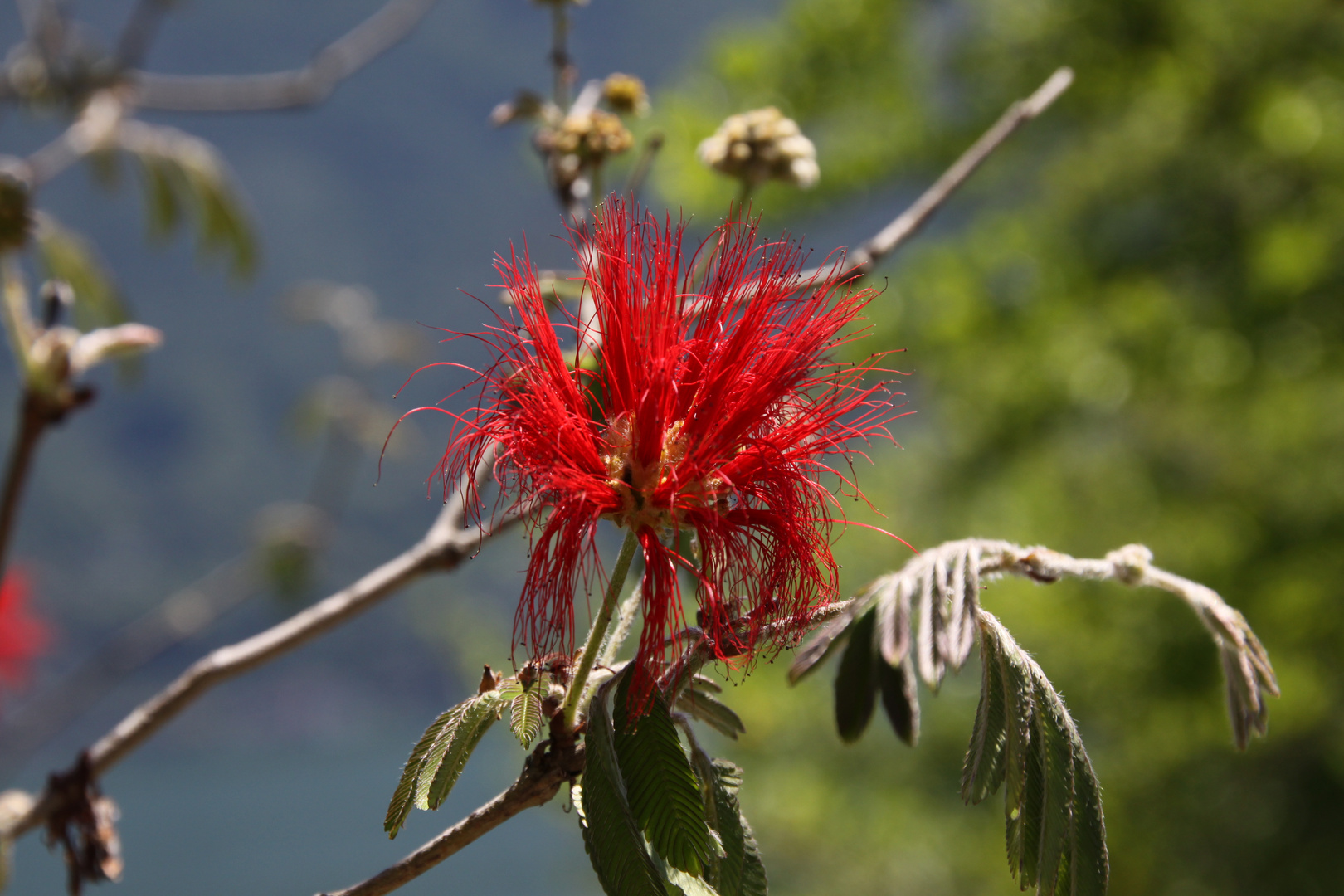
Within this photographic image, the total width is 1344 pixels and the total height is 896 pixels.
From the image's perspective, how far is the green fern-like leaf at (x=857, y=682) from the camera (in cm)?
52

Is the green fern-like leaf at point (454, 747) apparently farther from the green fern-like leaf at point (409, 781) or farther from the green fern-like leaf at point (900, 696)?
the green fern-like leaf at point (900, 696)

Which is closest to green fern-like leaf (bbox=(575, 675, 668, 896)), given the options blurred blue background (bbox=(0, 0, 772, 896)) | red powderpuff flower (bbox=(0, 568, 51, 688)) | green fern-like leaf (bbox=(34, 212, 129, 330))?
green fern-like leaf (bbox=(34, 212, 129, 330))

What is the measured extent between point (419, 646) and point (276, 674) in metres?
2.11

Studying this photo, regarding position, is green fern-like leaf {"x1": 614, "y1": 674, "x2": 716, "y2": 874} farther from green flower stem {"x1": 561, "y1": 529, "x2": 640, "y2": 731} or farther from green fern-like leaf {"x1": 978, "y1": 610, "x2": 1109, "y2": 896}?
green fern-like leaf {"x1": 978, "y1": 610, "x2": 1109, "y2": 896}

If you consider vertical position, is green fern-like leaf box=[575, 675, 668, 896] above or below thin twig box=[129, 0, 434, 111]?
below

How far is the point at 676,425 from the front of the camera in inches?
24.2

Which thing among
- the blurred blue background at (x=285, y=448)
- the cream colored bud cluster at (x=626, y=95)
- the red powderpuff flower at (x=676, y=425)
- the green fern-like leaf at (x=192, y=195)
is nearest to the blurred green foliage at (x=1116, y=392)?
the blurred blue background at (x=285, y=448)

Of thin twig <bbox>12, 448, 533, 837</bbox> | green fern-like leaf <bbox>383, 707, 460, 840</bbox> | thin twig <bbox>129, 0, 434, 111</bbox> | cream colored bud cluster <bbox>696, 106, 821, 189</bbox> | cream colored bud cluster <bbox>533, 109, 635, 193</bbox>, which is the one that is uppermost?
thin twig <bbox>129, 0, 434, 111</bbox>

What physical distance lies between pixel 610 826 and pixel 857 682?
0.14 m

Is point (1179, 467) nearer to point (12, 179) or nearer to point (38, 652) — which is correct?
point (38, 652)

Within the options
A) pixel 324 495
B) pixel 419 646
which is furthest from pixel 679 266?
pixel 419 646

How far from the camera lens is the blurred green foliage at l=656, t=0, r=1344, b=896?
457 centimetres

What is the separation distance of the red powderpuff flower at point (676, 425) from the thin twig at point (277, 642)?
0.77 feet

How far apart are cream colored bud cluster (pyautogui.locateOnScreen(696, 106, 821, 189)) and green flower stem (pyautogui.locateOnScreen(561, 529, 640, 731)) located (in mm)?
478
